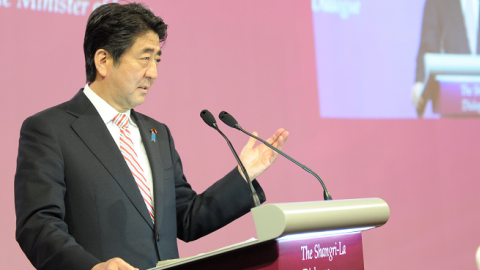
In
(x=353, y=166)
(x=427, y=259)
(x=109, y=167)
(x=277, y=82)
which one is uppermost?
(x=277, y=82)

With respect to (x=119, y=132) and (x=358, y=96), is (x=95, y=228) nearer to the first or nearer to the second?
(x=119, y=132)

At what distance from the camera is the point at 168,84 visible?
2939 millimetres

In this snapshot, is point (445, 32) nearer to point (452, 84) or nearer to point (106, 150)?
point (452, 84)

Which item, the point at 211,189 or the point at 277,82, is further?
the point at 277,82

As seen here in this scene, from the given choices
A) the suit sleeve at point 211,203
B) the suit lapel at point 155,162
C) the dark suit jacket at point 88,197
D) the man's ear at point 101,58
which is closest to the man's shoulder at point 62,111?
the dark suit jacket at point 88,197

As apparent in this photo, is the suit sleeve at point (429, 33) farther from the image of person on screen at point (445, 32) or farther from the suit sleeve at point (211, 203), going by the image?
the suit sleeve at point (211, 203)

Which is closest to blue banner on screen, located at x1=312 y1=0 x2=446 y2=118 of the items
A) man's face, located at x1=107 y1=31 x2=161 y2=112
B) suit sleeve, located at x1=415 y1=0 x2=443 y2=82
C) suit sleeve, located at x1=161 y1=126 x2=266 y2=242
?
suit sleeve, located at x1=415 y1=0 x2=443 y2=82

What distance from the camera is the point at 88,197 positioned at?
1776 mm

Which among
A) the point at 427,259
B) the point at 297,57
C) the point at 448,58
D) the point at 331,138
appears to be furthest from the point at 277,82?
the point at 427,259

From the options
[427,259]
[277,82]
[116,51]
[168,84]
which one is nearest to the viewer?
[116,51]

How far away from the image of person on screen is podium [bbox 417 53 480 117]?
0.12ft

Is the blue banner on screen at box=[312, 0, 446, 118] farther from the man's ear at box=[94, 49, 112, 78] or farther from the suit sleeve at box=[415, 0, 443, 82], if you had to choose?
the man's ear at box=[94, 49, 112, 78]

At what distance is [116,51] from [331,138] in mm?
1808

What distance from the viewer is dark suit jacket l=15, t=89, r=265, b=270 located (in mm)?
1624
